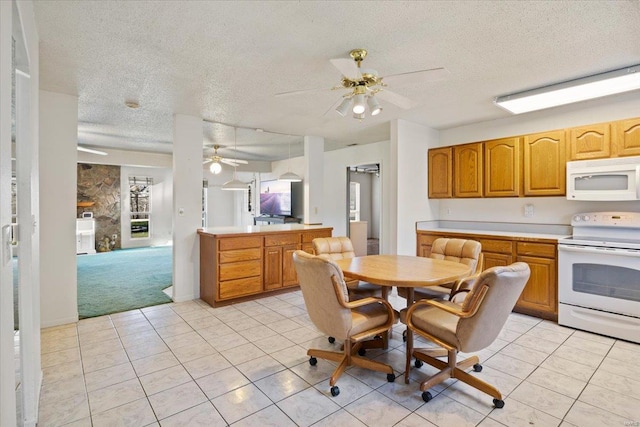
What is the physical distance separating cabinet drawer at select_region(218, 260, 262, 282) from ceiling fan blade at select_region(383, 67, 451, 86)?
2.74m

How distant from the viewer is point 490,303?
176cm

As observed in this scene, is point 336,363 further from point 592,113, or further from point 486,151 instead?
point 592,113

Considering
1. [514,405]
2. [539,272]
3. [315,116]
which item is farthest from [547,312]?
[315,116]

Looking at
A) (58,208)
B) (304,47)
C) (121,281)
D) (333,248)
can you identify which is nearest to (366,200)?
(333,248)

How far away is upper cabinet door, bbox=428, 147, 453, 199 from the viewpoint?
4441 millimetres

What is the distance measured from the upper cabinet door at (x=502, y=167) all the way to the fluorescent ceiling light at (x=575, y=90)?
0.51 metres

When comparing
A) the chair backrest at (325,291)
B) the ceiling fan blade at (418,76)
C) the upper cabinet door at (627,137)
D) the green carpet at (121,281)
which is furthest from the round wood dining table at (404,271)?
the green carpet at (121,281)

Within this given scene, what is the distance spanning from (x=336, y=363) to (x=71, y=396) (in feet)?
5.82

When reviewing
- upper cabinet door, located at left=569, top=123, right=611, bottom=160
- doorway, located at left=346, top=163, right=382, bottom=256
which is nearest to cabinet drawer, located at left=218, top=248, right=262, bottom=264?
upper cabinet door, located at left=569, top=123, right=611, bottom=160

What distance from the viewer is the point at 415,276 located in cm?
220

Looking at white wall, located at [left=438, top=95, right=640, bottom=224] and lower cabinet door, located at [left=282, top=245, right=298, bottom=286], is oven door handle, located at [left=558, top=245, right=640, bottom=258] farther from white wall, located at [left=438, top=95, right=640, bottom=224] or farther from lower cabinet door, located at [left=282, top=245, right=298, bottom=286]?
lower cabinet door, located at [left=282, top=245, right=298, bottom=286]

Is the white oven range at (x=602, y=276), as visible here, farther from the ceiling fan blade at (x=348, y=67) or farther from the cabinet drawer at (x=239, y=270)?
A: the cabinet drawer at (x=239, y=270)

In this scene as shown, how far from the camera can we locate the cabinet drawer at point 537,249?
10.9 feet

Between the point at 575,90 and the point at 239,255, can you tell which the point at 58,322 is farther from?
the point at 575,90
